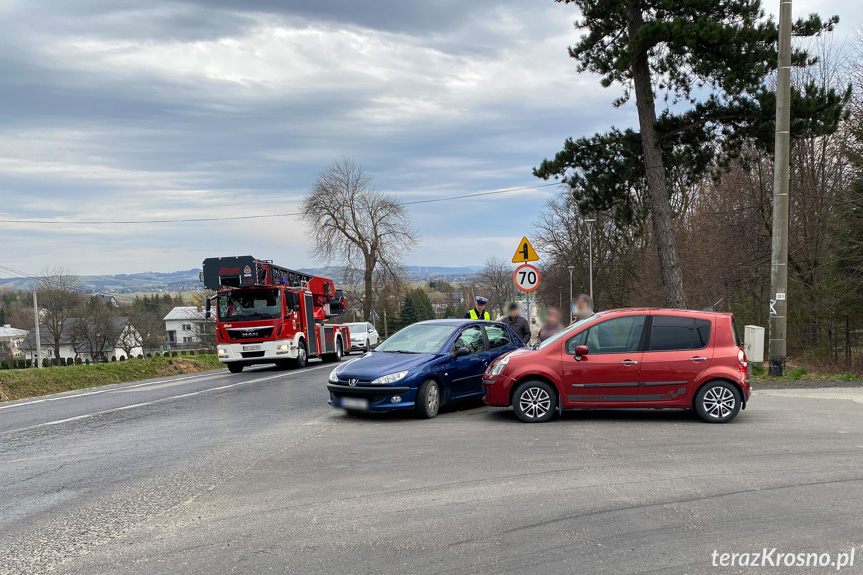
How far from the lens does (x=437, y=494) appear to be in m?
5.85

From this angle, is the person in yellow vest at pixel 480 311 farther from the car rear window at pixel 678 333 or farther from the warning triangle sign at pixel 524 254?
the car rear window at pixel 678 333

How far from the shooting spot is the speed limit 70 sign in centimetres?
1516

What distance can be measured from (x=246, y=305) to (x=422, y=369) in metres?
12.6

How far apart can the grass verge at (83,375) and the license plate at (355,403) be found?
12025 millimetres

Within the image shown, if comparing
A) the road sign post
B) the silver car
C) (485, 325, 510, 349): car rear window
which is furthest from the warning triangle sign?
the silver car

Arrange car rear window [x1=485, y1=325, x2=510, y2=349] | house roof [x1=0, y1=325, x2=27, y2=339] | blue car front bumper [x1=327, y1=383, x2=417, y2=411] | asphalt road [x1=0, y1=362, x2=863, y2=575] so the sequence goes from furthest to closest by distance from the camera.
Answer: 1. house roof [x1=0, y1=325, x2=27, y2=339]
2. car rear window [x1=485, y1=325, x2=510, y2=349]
3. blue car front bumper [x1=327, y1=383, x2=417, y2=411]
4. asphalt road [x1=0, y1=362, x2=863, y2=575]

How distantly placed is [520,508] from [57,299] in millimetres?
74424

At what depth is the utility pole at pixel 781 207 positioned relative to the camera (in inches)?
511

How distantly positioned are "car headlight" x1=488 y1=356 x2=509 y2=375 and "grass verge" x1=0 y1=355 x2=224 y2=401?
14.1 m

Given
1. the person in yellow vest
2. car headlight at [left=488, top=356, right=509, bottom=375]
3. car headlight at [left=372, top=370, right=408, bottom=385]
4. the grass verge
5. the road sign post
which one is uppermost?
the road sign post

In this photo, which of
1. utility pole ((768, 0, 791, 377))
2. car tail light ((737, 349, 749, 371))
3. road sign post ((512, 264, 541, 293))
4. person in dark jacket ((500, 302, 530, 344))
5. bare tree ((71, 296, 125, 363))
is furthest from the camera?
bare tree ((71, 296, 125, 363))

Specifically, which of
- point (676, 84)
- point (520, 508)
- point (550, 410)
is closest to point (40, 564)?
point (520, 508)

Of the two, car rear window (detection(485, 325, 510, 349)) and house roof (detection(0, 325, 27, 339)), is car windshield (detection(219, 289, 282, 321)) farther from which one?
house roof (detection(0, 325, 27, 339))

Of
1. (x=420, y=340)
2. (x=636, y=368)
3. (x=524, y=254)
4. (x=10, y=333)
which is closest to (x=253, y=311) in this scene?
(x=524, y=254)
